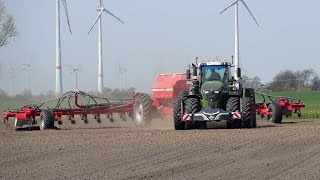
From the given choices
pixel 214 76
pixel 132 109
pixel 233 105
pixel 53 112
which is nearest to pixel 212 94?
pixel 233 105

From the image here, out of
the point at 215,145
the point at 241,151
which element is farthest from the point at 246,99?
the point at 241,151

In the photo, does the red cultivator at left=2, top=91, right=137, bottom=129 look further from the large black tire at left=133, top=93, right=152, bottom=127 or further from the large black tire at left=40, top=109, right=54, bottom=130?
the large black tire at left=133, top=93, right=152, bottom=127

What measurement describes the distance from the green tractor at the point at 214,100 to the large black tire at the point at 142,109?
3636mm

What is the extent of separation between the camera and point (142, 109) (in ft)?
91.9

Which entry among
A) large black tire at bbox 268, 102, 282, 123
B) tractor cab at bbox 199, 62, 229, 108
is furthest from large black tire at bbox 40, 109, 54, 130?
large black tire at bbox 268, 102, 282, 123

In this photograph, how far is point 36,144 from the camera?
19.1 metres

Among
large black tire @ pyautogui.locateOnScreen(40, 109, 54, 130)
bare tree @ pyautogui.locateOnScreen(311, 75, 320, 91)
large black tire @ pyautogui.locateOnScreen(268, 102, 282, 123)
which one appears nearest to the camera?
large black tire @ pyautogui.locateOnScreen(40, 109, 54, 130)

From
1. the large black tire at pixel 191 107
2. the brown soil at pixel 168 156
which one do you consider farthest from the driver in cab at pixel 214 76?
the brown soil at pixel 168 156

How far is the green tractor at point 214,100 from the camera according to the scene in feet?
74.9

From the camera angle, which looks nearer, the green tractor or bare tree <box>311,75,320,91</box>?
the green tractor

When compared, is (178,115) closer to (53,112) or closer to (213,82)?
(213,82)

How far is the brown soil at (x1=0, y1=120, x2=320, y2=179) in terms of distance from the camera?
12008 millimetres

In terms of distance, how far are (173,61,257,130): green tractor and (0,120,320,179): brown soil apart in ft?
4.25

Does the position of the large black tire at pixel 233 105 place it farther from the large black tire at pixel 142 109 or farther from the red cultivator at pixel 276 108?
the red cultivator at pixel 276 108
